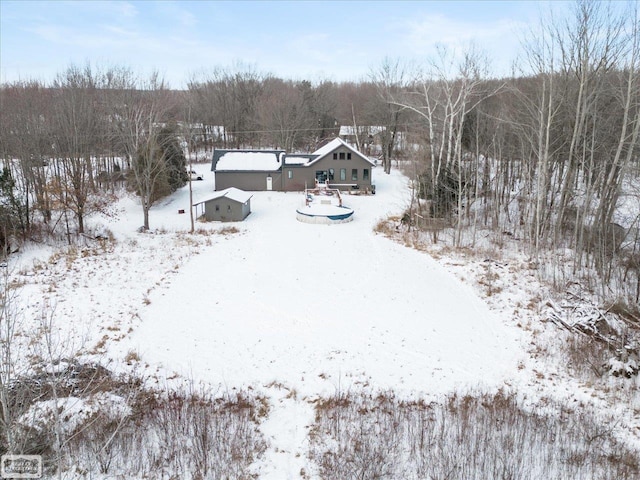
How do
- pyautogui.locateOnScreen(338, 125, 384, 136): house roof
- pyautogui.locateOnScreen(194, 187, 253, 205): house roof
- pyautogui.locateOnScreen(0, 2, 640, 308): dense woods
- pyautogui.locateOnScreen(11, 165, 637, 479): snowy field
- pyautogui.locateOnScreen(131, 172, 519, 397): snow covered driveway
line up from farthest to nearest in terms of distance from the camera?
pyautogui.locateOnScreen(338, 125, 384, 136): house roof
pyautogui.locateOnScreen(194, 187, 253, 205): house roof
pyautogui.locateOnScreen(0, 2, 640, 308): dense woods
pyautogui.locateOnScreen(131, 172, 519, 397): snow covered driveway
pyautogui.locateOnScreen(11, 165, 637, 479): snowy field

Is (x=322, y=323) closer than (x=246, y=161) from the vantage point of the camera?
Yes

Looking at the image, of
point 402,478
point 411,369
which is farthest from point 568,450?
point 411,369

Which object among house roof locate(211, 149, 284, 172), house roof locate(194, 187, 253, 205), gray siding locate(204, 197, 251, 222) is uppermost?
house roof locate(211, 149, 284, 172)

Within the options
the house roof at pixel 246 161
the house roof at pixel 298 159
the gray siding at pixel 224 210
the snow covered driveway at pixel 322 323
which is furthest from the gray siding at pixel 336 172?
the snow covered driveway at pixel 322 323

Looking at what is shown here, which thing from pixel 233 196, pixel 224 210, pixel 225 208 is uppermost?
pixel 233 196

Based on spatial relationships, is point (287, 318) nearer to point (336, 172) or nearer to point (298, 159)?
point (336, 172)

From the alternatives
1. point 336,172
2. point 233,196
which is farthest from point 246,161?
point 233,196

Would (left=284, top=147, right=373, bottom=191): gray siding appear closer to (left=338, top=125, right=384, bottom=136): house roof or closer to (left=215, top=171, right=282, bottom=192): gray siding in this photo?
(left=215, top=171, right=282, bottom=192): gray siding

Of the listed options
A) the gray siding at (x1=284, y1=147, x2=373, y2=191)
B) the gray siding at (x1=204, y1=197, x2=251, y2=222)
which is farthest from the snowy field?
the gray siding at (x1=284, y1=147, x2=373, y2=191)
